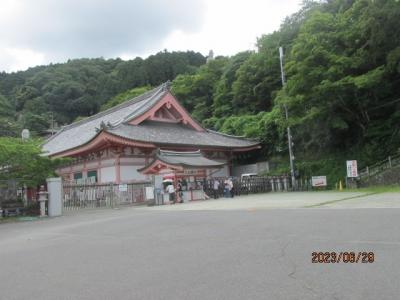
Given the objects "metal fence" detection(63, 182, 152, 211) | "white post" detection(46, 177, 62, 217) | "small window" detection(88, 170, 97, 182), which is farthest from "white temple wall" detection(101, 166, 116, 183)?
"white post" detection(46, 177, 62, 217)

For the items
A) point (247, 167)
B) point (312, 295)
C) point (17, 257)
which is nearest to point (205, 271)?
point (312, 295)

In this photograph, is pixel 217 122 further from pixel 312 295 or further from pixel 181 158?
pixel 312 295

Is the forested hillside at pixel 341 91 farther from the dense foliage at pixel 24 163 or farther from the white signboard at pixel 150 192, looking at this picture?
the dense foliage at pixel 24 163

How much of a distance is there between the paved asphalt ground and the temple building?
14673 mm

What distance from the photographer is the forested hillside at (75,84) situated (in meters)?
70.2

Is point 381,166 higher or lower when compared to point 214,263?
higher

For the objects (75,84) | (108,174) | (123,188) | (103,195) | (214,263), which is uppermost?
(75,84)

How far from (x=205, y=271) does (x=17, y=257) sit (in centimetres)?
443

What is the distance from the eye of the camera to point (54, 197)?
1917cm

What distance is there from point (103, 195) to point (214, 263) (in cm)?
1755

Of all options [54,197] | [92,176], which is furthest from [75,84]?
[54,197]

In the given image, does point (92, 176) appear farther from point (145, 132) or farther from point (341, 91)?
point (341, 91)

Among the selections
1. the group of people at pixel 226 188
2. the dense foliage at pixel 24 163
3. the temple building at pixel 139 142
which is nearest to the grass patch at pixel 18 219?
the dense foliage at pixel 24 163

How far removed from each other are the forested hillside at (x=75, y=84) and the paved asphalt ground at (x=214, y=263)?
194ft
